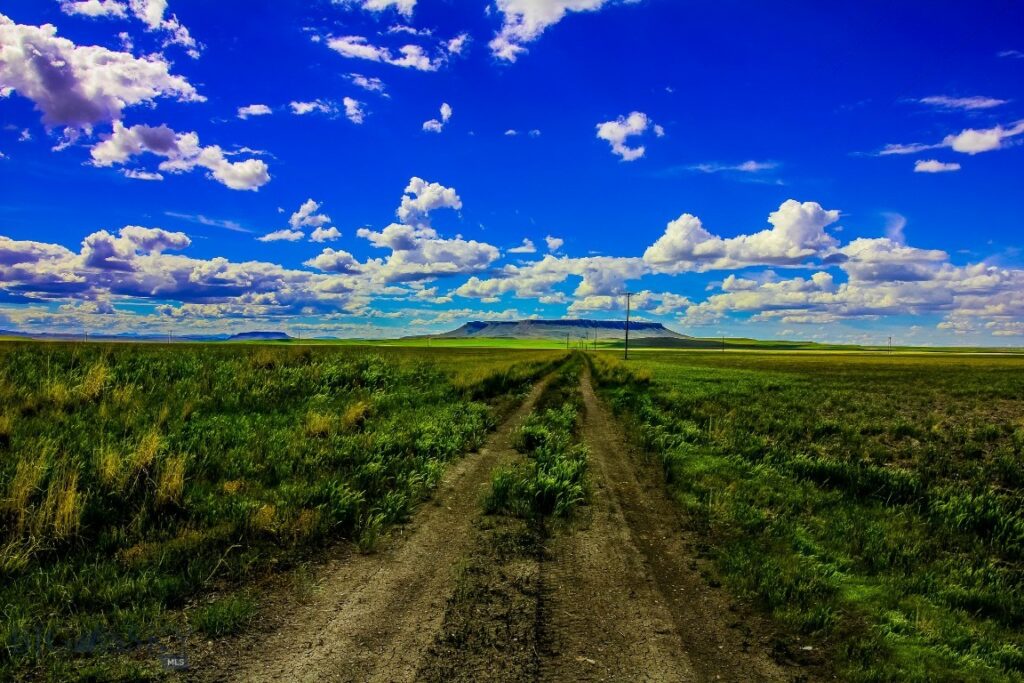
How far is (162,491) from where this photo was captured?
29.6 feet

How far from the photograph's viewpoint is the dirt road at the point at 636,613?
5316mm

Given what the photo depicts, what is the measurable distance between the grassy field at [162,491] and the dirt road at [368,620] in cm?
63

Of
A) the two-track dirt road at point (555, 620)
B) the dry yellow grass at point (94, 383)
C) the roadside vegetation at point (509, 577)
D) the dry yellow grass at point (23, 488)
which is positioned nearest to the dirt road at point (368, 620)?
the two-track dirt road at point (555, 620)

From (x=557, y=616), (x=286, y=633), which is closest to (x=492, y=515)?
(x=557, y=616)

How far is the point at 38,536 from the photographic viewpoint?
7.55m

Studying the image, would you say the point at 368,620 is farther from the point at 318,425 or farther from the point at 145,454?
the point at 318,425

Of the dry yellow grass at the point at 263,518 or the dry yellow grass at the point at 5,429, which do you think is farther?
the dry yellow grass at the point at 5,429

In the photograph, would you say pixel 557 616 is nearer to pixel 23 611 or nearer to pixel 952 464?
pixel 23 611

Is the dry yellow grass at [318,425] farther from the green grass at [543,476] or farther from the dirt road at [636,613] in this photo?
the dirt road at [636,613]

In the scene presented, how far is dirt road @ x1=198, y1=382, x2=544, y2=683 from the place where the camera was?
5109 mm

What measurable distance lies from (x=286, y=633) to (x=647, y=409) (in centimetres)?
2110

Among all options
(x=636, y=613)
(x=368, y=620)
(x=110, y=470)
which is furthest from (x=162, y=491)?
(x=636, y=613)

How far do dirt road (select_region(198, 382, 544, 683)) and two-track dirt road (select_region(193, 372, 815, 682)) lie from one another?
0.05ft

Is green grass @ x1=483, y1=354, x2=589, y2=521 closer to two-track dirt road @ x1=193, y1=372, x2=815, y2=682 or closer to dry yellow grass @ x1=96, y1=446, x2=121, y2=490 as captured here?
two-track dirt road @ x1=193, y1=372, x2=815, y2=682
